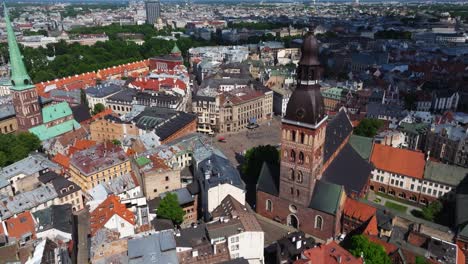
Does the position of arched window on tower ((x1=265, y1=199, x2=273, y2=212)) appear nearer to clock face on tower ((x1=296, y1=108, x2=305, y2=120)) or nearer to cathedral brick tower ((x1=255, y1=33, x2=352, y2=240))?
cathedral brick tower ((x1=255, y1=33, x2=352, y2=240))

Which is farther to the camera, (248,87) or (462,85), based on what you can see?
(462,85)

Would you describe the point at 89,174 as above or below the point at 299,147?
below

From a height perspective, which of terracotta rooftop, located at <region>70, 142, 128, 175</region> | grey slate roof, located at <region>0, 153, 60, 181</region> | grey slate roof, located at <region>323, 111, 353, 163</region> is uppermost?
grey slate roof, located at <region>323, 111, 353, 163</region>

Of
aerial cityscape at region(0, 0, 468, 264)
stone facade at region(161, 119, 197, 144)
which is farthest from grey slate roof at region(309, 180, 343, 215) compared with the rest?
stone facade at region(161, 119, 197, 144)

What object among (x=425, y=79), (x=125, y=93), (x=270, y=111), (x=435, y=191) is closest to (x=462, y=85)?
(x=425, y=79)

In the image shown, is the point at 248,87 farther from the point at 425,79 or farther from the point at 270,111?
the point at 425,79

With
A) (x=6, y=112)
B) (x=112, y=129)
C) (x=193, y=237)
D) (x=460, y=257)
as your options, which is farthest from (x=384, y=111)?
(x=6, y=112)
